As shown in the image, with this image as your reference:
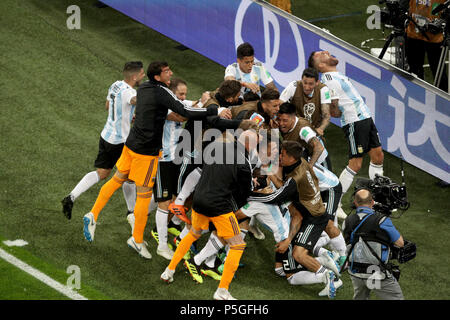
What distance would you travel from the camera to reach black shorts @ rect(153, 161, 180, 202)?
391 inches

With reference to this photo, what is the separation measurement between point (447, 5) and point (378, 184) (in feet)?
15.0

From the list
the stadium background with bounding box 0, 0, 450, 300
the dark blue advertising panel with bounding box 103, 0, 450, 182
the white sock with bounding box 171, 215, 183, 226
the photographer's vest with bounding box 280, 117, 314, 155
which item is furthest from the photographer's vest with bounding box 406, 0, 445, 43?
the white sock with bounding box 171, 215, 183, 226

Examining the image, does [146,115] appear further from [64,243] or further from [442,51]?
[442,51]

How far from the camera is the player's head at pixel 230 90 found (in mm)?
9742

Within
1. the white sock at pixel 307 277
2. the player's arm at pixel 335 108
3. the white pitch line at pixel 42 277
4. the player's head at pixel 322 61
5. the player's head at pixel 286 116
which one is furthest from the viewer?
the player's head at pixel 322 61

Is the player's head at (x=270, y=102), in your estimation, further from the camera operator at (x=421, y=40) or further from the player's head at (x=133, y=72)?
the camera operator at (x=421, y=40)

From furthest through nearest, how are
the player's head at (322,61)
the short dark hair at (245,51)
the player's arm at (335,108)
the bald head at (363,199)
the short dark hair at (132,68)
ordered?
the player's head at (322,61), the player's arm at (335,108), the short dark hair at (245,51), the short dark hair at (132,68), the bald head at (363,199)

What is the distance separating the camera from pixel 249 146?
902cm

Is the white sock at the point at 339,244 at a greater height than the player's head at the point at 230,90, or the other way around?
the player's head at the point at 230,90

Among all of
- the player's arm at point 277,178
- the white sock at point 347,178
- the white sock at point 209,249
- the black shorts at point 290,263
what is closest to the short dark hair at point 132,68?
the player's arm at point 277,178

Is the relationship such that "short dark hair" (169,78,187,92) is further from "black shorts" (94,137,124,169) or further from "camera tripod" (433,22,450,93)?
"camera tripod" (433,22,450,93)

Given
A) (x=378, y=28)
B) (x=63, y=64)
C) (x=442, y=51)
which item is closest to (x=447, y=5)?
(x=442, y=51)

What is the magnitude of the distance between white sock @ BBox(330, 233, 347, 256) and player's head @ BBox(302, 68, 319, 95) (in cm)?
191

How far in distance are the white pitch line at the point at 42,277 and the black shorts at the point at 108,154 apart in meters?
1.55
